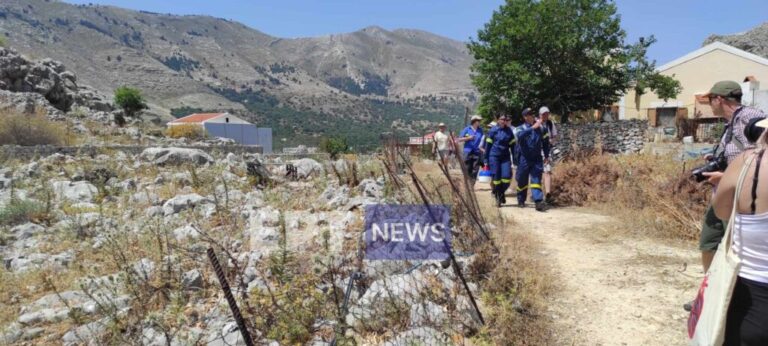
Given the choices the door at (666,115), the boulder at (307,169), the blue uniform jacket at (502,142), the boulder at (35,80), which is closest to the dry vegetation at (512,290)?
the blue uniform jacket at (502,142)

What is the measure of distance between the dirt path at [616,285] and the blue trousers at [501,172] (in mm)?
1334

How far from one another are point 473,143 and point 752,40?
3511 cm

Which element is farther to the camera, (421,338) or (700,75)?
(700,75)

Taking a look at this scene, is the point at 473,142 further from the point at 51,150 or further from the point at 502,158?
the point at 51,150

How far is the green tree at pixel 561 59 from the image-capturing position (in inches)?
615

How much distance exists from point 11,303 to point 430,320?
3406 mm

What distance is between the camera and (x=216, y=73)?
133m

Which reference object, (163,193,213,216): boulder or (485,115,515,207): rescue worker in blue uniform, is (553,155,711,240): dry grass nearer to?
(485,115,515,207): rescue worker in blue uniform

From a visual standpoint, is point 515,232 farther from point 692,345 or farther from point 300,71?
point 300,71

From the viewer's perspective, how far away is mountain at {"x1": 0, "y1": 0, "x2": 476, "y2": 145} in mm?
91562

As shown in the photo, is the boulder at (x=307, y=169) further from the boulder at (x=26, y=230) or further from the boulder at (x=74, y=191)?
the boulder at (x=26, y=230)

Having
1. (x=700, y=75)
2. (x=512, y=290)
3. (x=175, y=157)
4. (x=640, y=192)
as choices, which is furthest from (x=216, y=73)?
(x=512, y=290)

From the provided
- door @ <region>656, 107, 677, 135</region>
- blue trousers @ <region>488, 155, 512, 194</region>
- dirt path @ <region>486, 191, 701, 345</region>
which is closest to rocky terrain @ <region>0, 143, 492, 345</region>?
dirt path @ <region>486, 191, 701, 345</region>

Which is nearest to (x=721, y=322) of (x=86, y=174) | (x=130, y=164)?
(x=86, y=174)
